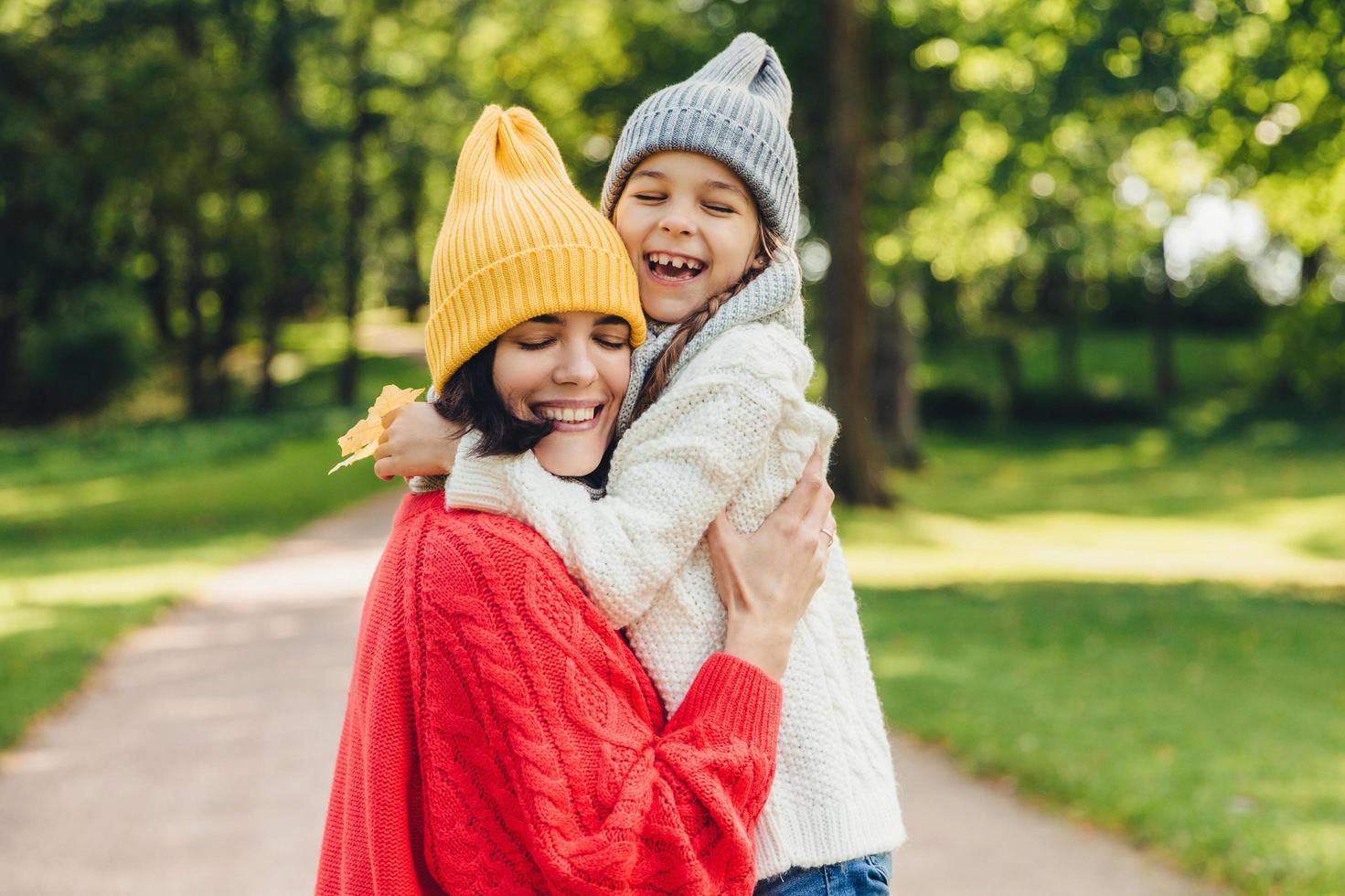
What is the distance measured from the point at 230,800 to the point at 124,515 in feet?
43.8

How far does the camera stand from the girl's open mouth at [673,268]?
213 centimetres

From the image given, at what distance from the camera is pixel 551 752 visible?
1.67 m

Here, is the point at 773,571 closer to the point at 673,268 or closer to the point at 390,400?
the point at 673,268

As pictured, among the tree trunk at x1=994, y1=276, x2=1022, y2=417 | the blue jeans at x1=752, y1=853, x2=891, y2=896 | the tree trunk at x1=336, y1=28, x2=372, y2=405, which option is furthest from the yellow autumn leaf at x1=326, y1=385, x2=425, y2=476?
the tree trunk at x1=994, y1=276, x2=1022, y2=417

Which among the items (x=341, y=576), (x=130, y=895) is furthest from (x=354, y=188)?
(x=130, y=895)

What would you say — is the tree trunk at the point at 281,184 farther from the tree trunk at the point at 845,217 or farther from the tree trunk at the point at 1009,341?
the tree trunk at the point at 1009,341

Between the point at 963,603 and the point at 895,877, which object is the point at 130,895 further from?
the point at 963,603

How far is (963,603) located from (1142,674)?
304 cm

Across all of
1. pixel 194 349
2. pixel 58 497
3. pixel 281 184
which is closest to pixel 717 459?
pixel 281 184

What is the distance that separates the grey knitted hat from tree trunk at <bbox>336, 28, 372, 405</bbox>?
26558mm

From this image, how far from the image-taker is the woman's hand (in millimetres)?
1908

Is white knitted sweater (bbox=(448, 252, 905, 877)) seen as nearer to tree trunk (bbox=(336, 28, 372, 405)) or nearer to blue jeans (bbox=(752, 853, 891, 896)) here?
blue jeans (bbox=(752, 853, 891, 896))

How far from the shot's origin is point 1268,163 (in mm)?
11719

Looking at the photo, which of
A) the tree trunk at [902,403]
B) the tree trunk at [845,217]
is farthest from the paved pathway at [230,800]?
the tree trunk at [902,403]
